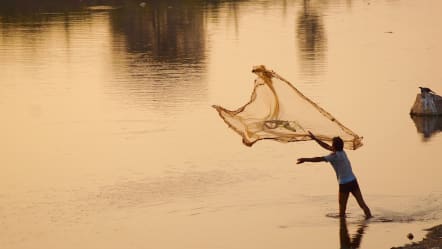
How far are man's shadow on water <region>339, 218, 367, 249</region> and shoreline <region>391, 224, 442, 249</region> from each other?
3.10ft

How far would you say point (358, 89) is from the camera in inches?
1277

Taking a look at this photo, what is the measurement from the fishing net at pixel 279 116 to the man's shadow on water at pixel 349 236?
139 centimetres

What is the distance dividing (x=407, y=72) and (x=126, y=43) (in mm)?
14153

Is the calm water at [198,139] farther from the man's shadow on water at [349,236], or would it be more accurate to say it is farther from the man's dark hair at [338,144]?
the man's dark hair at [338,144]

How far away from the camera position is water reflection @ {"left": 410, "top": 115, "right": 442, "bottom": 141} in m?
26.2

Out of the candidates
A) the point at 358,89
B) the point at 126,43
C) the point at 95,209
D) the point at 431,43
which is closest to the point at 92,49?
the point at 126,43

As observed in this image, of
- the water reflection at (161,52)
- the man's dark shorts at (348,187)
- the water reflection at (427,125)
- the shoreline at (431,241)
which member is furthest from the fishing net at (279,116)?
the water reflection at (161,52)

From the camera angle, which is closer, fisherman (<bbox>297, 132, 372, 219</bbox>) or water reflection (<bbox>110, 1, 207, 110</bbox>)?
fisherman (<bbox>297, 132, 372, 219</bbox>)

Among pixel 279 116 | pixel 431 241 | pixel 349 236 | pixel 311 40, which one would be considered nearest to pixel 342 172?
pixel 349 236

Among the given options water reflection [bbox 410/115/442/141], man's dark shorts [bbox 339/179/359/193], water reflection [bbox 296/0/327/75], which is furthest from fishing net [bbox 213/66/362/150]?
water reflection [bbox 296/0/327/75]

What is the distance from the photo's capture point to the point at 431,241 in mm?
15781

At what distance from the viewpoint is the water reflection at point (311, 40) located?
37688 millimetres

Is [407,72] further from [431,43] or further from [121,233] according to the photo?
[121,233]

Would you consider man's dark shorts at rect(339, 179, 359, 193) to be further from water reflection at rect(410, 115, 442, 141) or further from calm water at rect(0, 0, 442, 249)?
water reflection at rect(410, 115, 442, 141)
